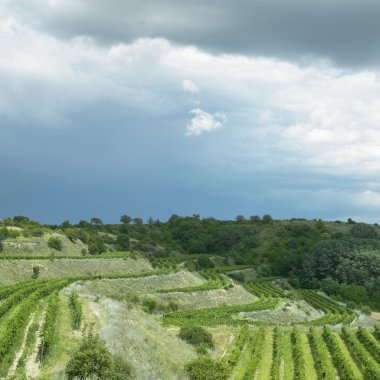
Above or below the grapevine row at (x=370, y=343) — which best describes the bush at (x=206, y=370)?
above

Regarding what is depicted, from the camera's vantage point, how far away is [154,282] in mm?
89688

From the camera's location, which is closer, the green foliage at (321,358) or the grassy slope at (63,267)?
the green foliage at (321,358)

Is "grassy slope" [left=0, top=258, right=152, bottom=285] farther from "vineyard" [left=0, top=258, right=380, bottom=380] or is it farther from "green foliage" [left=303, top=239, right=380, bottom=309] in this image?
"green foliage" [left=303, top=239, right=380, bottom=309]

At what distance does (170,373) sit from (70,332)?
864 centimetres

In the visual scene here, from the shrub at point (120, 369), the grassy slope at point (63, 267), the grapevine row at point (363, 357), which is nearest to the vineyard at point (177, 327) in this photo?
the grapevine row at point (363, 357)

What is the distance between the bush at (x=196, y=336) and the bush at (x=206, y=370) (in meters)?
11.9

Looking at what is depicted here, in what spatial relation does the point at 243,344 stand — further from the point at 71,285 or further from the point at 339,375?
the point at 71,285

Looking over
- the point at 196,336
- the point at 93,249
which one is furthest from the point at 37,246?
the point at 196,336

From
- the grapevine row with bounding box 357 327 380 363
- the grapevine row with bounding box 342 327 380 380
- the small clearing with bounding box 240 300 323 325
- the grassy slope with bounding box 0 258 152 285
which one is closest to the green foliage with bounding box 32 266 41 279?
the grassy slope with bounding box 0 258 152 285

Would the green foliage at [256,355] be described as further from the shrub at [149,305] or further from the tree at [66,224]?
the tree at [66,224]

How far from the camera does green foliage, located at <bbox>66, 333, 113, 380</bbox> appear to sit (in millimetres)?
28469

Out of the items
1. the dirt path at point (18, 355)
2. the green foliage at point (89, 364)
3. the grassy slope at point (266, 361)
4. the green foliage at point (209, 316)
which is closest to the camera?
the green foliage at point (89, 364)

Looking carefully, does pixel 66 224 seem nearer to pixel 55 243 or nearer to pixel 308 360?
pixel 55 243

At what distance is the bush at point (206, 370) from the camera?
37156 millimetres
